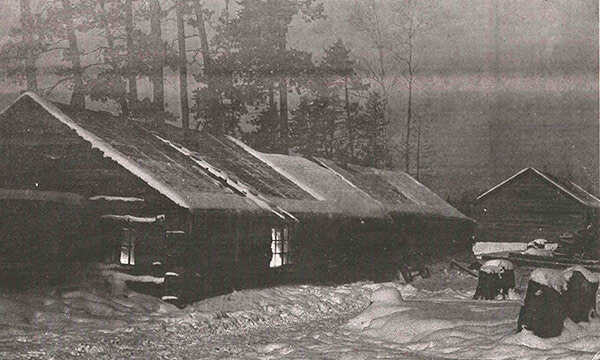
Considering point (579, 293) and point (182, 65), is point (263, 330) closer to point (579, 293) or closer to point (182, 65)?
point (579, 293)

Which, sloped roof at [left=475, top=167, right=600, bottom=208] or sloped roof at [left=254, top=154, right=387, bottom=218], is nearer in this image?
sloped roof at [left=254, top=154, right=387, bottom=218]

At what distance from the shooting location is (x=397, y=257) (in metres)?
26.2

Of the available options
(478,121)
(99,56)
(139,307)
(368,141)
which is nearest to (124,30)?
(99,56)

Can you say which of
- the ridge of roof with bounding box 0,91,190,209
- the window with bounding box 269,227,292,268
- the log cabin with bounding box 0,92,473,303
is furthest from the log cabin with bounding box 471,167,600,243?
the ridge of roof with bounding box 0,91,190,209

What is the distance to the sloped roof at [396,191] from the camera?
26916 millimetres

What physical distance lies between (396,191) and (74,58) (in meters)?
15.1

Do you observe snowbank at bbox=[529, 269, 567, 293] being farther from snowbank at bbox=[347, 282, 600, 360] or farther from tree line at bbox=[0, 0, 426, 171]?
tree line at bbox=[0, 0, 426, 171]

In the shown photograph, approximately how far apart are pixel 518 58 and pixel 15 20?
34.0 feet

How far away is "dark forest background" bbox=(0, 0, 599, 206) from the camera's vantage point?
13.5 m

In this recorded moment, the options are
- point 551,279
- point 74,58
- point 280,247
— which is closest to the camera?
point 551,279

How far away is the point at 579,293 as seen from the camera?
987cm

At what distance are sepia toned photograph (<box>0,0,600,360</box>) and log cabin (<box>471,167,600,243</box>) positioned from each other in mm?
9880

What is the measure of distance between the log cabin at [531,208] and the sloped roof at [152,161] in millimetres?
22049

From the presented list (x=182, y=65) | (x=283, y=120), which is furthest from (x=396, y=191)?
(x=182, y=65)
